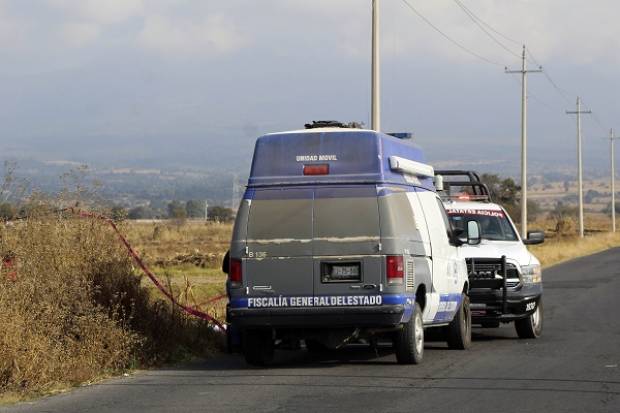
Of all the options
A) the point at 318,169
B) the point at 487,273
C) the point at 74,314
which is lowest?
the point at 74,314

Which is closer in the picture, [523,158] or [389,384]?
[389,384]

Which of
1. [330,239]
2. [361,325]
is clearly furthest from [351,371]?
[330,239]

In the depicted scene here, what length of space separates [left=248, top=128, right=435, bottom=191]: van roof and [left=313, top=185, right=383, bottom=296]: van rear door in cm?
31

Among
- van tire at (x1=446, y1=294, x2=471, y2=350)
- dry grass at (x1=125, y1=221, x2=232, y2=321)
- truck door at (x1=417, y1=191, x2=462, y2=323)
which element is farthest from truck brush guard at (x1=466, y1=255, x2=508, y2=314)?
dry grass at (x1=125, y1=221, x2=232, y2=321)

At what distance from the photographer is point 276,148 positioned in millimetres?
14273

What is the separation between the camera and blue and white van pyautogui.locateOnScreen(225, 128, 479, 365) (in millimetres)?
13648

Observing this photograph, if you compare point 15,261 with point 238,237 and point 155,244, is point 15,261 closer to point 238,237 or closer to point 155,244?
point 238,237

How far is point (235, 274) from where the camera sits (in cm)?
1391

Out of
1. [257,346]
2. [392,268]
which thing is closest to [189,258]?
[257,346]

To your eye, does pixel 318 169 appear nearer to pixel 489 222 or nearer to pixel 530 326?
pixel 530 326

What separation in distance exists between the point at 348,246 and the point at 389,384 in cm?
175

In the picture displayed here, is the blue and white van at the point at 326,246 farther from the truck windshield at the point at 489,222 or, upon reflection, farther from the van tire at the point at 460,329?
the truck windshield at the point at 489,222

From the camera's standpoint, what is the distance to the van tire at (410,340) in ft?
46.5

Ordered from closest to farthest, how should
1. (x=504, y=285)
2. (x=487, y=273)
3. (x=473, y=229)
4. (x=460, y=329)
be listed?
(x=460, y=329) < (x=504, y=285) < (x=487, y=273) < (x=473, y=229)
